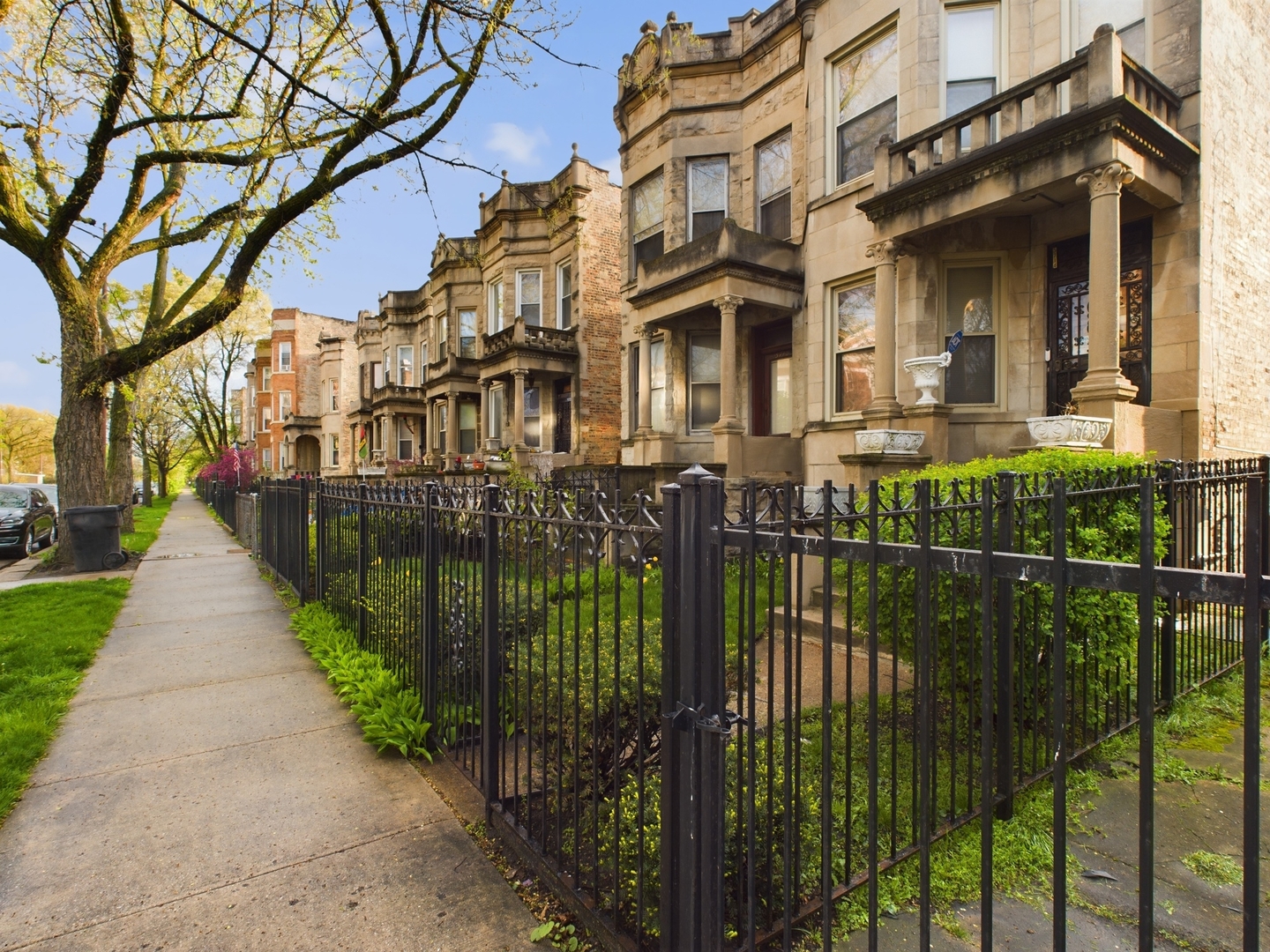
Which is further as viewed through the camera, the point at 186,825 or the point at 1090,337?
the point at 1090,337

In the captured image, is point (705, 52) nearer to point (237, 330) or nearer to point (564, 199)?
point (564, 199)

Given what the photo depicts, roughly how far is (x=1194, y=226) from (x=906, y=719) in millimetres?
6667

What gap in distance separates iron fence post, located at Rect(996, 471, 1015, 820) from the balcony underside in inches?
230

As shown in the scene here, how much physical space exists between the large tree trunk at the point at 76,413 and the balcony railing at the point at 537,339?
30.8 feet

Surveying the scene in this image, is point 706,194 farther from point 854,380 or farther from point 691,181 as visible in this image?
point 854,380

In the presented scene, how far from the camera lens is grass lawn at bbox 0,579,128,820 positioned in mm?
4277

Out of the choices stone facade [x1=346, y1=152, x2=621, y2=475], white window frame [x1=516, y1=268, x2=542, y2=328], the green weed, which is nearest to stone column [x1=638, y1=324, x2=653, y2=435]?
stone facade [x1=346, y1=152, x2=621, y2=475]

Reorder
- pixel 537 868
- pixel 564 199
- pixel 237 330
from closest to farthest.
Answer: pixel 537 868 < pixel 564 199 < pixel 237 330

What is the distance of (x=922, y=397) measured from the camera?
28.1 feet

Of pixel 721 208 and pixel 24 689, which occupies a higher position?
pixel 721 208

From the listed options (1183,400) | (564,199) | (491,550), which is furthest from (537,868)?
(564,199)

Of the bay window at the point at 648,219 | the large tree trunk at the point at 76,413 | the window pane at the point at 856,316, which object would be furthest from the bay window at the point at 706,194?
the large tree trunk at the point at 76,413

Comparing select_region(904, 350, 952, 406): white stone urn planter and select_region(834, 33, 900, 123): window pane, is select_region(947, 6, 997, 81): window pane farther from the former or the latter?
select_region(904, 350, 952, 406): white stone urn planter

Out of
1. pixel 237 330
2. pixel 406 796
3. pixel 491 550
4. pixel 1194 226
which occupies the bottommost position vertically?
pixel 406 796
